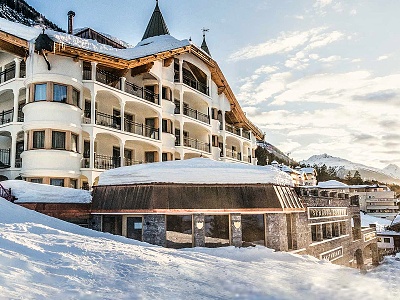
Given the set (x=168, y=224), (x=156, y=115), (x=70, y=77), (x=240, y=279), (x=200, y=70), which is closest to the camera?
(x=240, y=279)

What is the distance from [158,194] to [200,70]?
77.3ft

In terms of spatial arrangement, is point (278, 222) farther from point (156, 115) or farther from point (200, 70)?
point (200, 70)

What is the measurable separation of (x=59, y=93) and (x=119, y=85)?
17.3ft

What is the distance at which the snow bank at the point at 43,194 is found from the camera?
16.7 m

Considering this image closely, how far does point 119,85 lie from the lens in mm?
28109

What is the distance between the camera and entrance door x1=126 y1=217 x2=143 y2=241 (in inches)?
589

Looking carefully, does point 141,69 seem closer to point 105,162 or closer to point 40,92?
point 105,162

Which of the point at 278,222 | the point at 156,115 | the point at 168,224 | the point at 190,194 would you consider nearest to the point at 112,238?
the point at 168,224

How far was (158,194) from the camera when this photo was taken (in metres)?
14.9

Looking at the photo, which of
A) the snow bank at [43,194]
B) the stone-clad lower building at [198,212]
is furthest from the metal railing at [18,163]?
the stone-clad lower building at [198,212]

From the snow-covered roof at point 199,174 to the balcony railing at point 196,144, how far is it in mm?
18445

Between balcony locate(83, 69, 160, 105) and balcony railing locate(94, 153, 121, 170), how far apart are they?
508cm

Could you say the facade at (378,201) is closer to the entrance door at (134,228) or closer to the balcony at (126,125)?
the balcony at (126,125)

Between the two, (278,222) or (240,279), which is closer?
(240,279)
